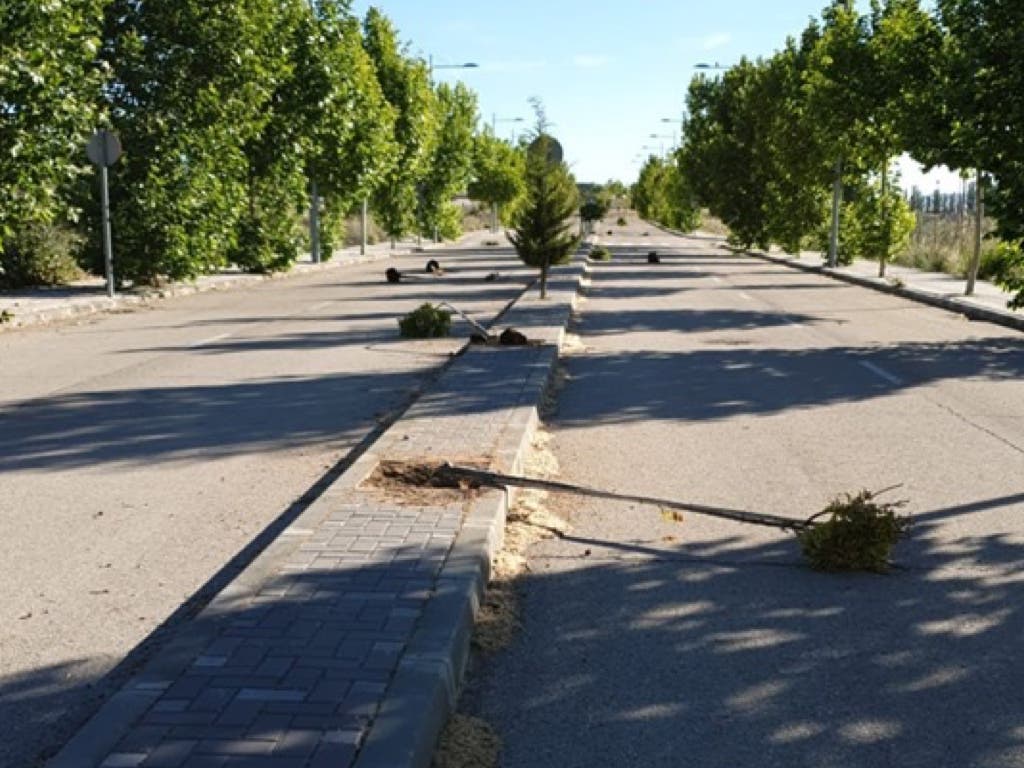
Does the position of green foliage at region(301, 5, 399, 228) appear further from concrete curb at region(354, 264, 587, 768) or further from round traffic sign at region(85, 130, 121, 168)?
concrete curb at region(354, 264, 587, 768)

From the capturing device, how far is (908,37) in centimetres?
2184

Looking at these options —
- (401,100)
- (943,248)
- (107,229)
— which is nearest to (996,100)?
(107,229)

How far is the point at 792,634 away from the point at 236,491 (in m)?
3.66

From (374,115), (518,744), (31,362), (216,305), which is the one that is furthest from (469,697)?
(374,115)

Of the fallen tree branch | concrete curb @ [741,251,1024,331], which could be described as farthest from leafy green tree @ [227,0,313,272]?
the fallen tree branch

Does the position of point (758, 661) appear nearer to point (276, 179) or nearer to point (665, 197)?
point (276, 179)

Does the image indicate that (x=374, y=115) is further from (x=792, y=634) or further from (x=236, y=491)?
(x=792, y=634)

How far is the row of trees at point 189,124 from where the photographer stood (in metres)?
15.9

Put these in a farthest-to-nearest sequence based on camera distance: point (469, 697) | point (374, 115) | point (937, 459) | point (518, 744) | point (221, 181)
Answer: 1. point (374, 115)
2. point (221, 181)
3. point (937, 459)
4. point (469, 697)
5. point (518, 744)

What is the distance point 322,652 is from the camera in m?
3.95

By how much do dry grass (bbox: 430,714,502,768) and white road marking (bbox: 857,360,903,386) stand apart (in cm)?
897

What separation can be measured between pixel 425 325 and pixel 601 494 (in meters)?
9.22

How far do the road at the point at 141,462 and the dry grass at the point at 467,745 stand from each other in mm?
1223

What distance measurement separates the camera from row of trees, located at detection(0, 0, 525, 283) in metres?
15.9
